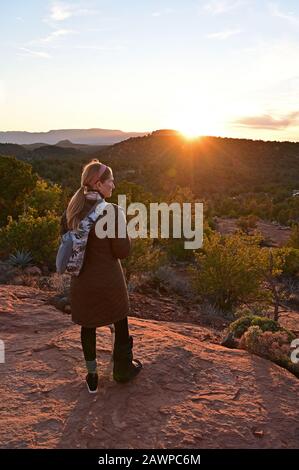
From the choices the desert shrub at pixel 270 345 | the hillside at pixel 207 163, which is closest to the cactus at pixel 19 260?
the desert shrub at pixel 270 345

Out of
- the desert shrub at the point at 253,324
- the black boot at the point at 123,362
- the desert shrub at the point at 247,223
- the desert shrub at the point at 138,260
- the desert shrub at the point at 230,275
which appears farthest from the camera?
the desert shrub at the point at 247,223

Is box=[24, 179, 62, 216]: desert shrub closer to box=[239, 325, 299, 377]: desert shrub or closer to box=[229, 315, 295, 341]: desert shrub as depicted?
box=[229, 315, 295, 341]: desert shrub

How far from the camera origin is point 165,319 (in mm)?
8133

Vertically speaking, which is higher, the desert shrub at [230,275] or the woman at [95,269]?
the woman at [95,269]

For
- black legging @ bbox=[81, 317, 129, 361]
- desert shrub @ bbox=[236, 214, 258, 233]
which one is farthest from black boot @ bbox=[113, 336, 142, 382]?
desert shrub @ bbox=[236, 214, 258, 233]

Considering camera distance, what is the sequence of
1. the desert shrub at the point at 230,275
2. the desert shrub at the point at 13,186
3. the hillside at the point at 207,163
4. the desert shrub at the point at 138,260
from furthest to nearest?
the hillside at the point at 207,163 < the desert shrub at the point at 13,186 < the desert shrub at the point at 138,260 < the desert shrub at the point at 230,275

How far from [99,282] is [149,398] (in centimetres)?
119

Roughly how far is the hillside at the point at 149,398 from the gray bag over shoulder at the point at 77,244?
4.13 ft

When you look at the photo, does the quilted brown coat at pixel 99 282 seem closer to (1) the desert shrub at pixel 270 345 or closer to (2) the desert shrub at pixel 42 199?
(1) the desert shrub at pixel 270 345

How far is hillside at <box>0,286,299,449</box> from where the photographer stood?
12.5ft

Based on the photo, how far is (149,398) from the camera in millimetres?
4363

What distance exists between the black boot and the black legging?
57mm

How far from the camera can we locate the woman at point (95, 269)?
12.9ft

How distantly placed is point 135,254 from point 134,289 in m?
0.87
